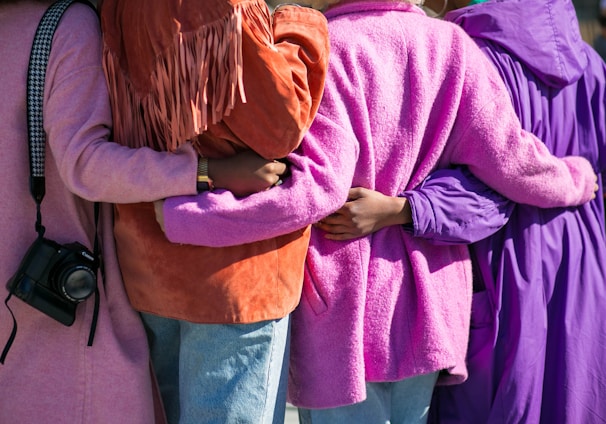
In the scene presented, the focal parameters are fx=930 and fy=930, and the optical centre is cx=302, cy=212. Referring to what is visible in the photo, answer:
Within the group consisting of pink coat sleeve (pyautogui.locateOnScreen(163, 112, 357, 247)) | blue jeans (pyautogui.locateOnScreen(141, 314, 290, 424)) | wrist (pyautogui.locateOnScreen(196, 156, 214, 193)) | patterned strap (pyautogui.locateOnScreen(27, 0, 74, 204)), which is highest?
patterned strap (pyautogui.locateOnScreen(27, 0, 74, 204))

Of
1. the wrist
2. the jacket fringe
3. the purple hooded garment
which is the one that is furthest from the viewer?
the purple hooded garment

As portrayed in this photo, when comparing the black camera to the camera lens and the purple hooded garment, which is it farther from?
the purple hooded garment

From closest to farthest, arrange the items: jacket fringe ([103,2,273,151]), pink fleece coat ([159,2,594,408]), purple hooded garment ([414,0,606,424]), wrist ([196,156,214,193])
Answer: jacket fringe ([103,2,273,151]), wrist ([196,156,214,193]), pink fleece coat ([159,2,594,408]), purple hooded garment ([414,0,606,424])

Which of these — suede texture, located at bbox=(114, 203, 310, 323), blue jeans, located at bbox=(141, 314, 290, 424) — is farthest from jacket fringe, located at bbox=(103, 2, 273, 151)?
blue jeans, located at bbox=(141, 314, 290, 424)

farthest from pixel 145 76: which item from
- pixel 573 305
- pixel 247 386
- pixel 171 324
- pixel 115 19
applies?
pixel 573 305

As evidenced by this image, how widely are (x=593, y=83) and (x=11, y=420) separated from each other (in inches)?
71.4

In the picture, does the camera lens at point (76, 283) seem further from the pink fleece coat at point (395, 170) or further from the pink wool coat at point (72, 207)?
the pink fleece coat at point (395, 170)

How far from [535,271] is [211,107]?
3.44 ft

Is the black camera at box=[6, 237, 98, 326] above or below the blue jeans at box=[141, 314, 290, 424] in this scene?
above

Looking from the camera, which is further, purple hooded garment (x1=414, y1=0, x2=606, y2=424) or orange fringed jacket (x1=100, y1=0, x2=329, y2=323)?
purple hooded garment (x1=414, y1=0, x2=606, y2=424)

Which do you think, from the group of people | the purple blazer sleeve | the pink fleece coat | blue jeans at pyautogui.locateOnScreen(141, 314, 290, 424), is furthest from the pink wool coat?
the purple blazer sleeve

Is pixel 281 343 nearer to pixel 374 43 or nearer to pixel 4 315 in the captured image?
pixel 4 315

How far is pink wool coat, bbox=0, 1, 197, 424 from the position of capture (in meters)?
2.06

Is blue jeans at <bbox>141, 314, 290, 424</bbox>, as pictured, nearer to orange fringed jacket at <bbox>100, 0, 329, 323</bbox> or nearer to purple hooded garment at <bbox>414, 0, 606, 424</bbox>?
orange fringed jacket at <bbox>100, 0, 329, 323</bbox>
